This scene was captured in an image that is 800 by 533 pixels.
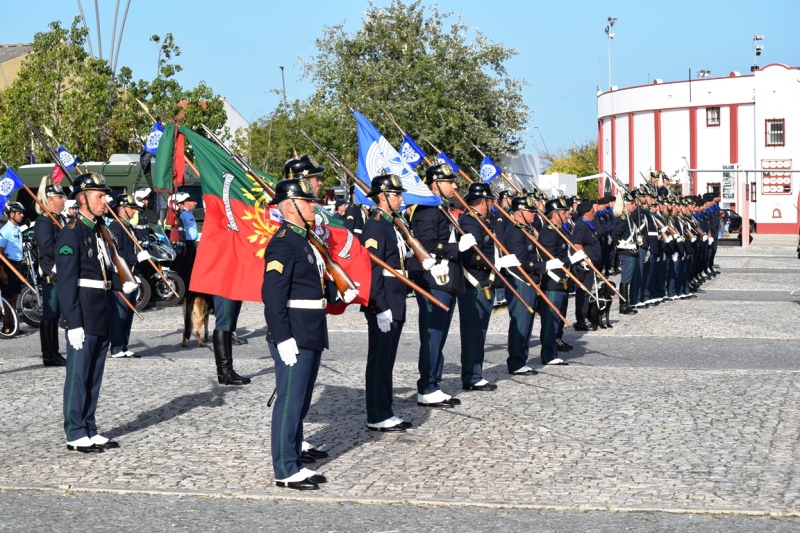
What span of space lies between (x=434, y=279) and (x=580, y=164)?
7716cm

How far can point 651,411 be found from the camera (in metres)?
9.55

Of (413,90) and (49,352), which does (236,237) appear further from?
(413,90)

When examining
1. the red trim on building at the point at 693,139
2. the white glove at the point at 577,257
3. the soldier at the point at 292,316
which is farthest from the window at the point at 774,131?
the soldier at the point at 292,316

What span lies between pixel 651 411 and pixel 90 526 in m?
4.89

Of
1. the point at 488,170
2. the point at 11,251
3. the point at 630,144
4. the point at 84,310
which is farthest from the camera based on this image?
the point at 630,144

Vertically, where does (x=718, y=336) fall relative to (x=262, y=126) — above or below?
below

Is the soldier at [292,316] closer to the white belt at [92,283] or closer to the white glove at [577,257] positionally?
the white belt at [92,283]

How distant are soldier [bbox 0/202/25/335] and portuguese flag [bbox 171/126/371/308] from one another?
19.1ft

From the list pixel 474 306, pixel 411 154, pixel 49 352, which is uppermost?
pixel 411 154

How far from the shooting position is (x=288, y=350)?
711 cm

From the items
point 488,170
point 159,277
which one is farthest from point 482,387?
point 159,277

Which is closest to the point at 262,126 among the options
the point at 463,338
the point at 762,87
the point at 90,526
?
the point at 762,87

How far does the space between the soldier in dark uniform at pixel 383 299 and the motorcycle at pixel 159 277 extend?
10.7 meters

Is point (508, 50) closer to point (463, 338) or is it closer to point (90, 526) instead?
point (463, 338)
